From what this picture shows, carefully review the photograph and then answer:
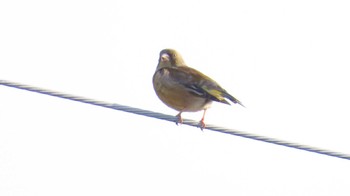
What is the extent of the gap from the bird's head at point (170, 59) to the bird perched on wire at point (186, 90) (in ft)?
1.56

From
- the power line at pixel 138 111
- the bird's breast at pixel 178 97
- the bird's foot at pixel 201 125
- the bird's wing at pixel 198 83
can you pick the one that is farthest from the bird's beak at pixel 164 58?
the power line at pixel 138 111

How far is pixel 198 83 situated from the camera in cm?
1196

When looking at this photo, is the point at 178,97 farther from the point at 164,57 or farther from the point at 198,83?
the point at 164,57

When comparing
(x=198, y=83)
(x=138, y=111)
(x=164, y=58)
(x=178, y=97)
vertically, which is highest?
(x=164, y=58)

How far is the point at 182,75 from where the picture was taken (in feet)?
40.4

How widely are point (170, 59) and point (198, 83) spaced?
1558mm

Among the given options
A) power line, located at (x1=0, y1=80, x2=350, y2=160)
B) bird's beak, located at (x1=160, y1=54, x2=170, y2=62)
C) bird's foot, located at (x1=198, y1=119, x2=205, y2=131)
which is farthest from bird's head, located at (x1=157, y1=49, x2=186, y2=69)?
power line, located at (x1=0, y1=80, x2=350, y2=160)

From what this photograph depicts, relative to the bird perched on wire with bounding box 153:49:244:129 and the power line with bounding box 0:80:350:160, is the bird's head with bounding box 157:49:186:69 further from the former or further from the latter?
the power line with bounding box 0:80:350:160

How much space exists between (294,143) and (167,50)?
3.90 metres

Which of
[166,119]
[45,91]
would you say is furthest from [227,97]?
[45,91]

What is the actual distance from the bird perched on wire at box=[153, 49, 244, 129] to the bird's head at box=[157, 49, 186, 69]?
48cm

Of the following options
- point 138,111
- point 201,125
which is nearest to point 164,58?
point 201,125

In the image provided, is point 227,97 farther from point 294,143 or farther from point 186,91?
point 294,143

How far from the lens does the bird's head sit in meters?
13.4
